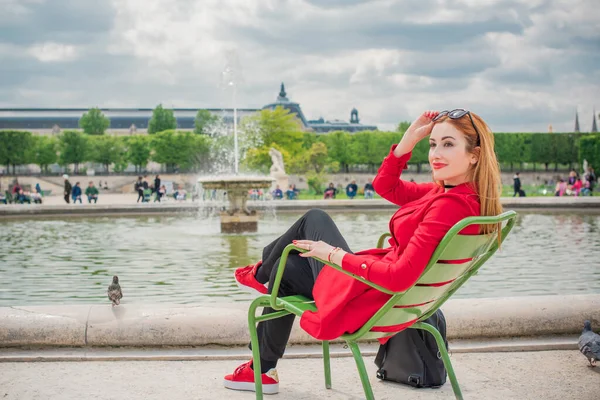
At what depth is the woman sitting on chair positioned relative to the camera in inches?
95.7

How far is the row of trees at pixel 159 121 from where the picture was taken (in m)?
83.0

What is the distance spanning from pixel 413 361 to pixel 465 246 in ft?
2.85

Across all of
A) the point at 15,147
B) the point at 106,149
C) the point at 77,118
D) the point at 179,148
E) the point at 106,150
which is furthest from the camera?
the point at 77,118

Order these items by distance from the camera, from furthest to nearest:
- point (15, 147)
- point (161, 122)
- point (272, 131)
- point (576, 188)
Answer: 1. point (161, 122)
2. point (15, 147)
3. point (272, 131)
4. point (576, 188)

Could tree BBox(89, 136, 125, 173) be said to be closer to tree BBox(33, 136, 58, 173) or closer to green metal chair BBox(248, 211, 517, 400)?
tree BBox(33, 136, 58, 173)

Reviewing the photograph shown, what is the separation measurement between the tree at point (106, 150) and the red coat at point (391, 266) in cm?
6644

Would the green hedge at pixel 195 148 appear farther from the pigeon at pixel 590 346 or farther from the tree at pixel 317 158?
the pigeon at pixel 590 346

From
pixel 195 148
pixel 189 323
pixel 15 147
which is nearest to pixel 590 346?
pixel 189 323

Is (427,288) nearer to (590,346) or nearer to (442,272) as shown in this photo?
(442,272)

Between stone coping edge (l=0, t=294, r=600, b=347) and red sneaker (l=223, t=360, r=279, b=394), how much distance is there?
0.58 m

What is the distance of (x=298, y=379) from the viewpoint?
328 centimetres

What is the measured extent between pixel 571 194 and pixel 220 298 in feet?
73.2

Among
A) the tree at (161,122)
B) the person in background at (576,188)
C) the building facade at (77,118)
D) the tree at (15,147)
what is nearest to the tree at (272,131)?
the tree at (15,147)

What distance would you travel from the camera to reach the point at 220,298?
6.18 meters
